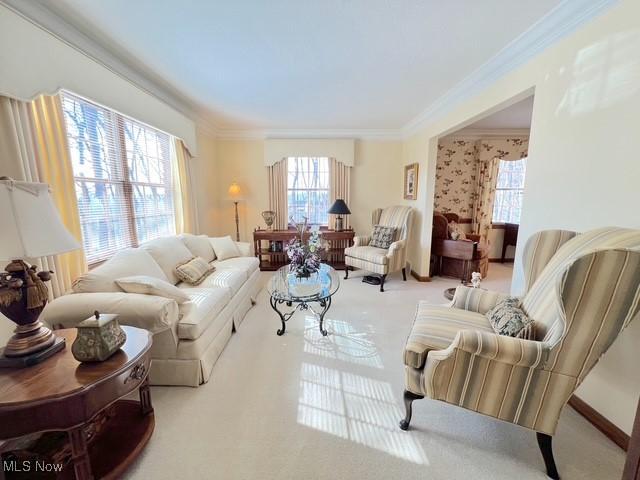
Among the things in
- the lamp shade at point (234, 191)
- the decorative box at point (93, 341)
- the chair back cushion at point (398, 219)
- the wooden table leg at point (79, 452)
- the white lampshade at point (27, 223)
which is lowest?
the wooden table leg at point (79, 452)

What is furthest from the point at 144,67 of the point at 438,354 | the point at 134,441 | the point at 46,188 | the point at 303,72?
the point at 438,354

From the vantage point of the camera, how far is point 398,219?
4355mm

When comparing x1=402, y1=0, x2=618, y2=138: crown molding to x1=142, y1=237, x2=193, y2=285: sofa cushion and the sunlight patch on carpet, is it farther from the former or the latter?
x1=142, y1=237, x2=193, y2=285: sofa cushion

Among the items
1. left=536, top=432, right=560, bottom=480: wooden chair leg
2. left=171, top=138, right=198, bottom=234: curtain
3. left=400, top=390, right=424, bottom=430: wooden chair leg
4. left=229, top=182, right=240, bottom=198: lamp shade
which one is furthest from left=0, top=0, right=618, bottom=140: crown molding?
left=400, top=390, right=424, bottom=430: wooden chair leg

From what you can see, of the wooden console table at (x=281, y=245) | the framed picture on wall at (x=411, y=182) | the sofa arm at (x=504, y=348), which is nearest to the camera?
the sofa arm at (x=504, y=348)

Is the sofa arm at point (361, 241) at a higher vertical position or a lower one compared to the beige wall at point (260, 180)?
Result: lower

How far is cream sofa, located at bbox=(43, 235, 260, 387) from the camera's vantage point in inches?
64.8

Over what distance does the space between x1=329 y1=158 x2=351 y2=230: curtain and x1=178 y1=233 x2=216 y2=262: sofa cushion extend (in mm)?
2328

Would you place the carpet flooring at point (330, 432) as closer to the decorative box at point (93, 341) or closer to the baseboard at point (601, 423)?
the baseboard at point (601, 423)

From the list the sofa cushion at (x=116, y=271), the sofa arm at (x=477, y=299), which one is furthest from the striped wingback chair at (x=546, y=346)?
the sofa cushion at (x=116, y=271)

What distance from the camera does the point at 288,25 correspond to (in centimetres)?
184

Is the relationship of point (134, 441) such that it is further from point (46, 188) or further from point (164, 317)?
point (46, 188)

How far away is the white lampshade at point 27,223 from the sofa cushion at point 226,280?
1.46 metres

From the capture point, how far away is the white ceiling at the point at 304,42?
1.68 m
